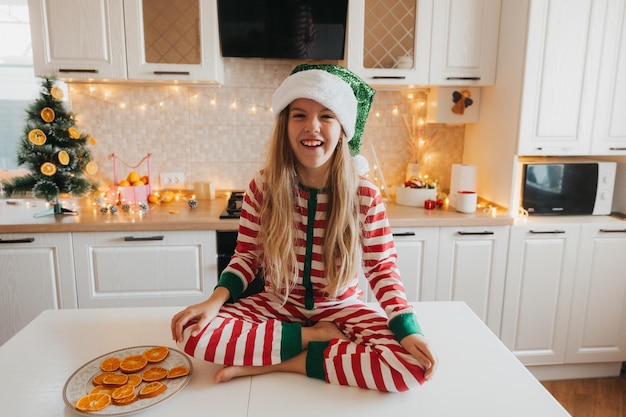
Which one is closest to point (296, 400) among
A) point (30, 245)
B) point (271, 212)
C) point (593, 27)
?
point (271, 212)

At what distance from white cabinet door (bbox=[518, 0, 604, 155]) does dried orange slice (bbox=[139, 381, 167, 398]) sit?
6.33 ft

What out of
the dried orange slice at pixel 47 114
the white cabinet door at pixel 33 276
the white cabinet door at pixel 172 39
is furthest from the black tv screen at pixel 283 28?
the white cabinet door at pixel 33 276

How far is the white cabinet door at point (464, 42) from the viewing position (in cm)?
218

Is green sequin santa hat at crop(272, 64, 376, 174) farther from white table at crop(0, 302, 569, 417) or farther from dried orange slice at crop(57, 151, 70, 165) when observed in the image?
dried orange slice at crop(57, 151, 70, 165)

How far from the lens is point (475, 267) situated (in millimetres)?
2152

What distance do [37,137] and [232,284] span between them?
4.52ft

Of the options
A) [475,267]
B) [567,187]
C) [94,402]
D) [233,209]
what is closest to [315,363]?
[94,402]

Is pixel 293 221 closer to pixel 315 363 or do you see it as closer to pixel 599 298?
pixel 315 363

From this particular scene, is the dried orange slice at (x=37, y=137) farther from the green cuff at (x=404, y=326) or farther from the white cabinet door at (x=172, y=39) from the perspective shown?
the green cuff at (x=404, y=326)

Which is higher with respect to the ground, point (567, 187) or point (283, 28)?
point (283, 28)

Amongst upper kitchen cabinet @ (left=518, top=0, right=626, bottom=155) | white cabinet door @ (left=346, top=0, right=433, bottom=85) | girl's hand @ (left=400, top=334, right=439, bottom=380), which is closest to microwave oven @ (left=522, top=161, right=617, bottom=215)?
upper kitchen cabinet @ (left=518, top=0, right=626, bottom=155)

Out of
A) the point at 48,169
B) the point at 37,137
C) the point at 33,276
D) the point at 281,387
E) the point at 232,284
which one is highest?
the point at 37,137

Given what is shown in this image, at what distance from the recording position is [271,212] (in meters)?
1.27

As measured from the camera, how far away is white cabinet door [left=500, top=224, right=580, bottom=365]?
6.98 feet
